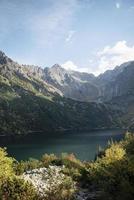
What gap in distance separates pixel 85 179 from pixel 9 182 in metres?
41.7

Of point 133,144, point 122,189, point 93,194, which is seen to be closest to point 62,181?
point 122,189

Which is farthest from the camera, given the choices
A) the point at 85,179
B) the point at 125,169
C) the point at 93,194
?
the point at 85,179

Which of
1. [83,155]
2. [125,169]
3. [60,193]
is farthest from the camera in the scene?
[83,155]

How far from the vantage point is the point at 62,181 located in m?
43.6

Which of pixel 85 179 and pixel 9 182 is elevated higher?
pixel 9 182

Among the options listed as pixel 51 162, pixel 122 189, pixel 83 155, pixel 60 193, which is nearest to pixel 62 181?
pixel 60 193

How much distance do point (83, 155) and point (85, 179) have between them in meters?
119

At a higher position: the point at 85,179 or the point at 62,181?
the point at 62,181

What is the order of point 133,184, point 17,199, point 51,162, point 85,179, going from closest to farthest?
1. point 17,199
2. point 133,184
3. point 85,179
4. point 51,162

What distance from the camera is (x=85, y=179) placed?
79125 millimetres

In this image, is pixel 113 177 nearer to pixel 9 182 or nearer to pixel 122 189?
pixel 122 189

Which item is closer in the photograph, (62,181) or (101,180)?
(62,181)

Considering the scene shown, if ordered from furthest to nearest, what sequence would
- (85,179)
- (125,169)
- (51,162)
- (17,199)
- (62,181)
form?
(51,162), (85,179), (125,169), (62,181), (17,199)

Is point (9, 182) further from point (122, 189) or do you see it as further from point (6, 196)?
point (122, 189)
